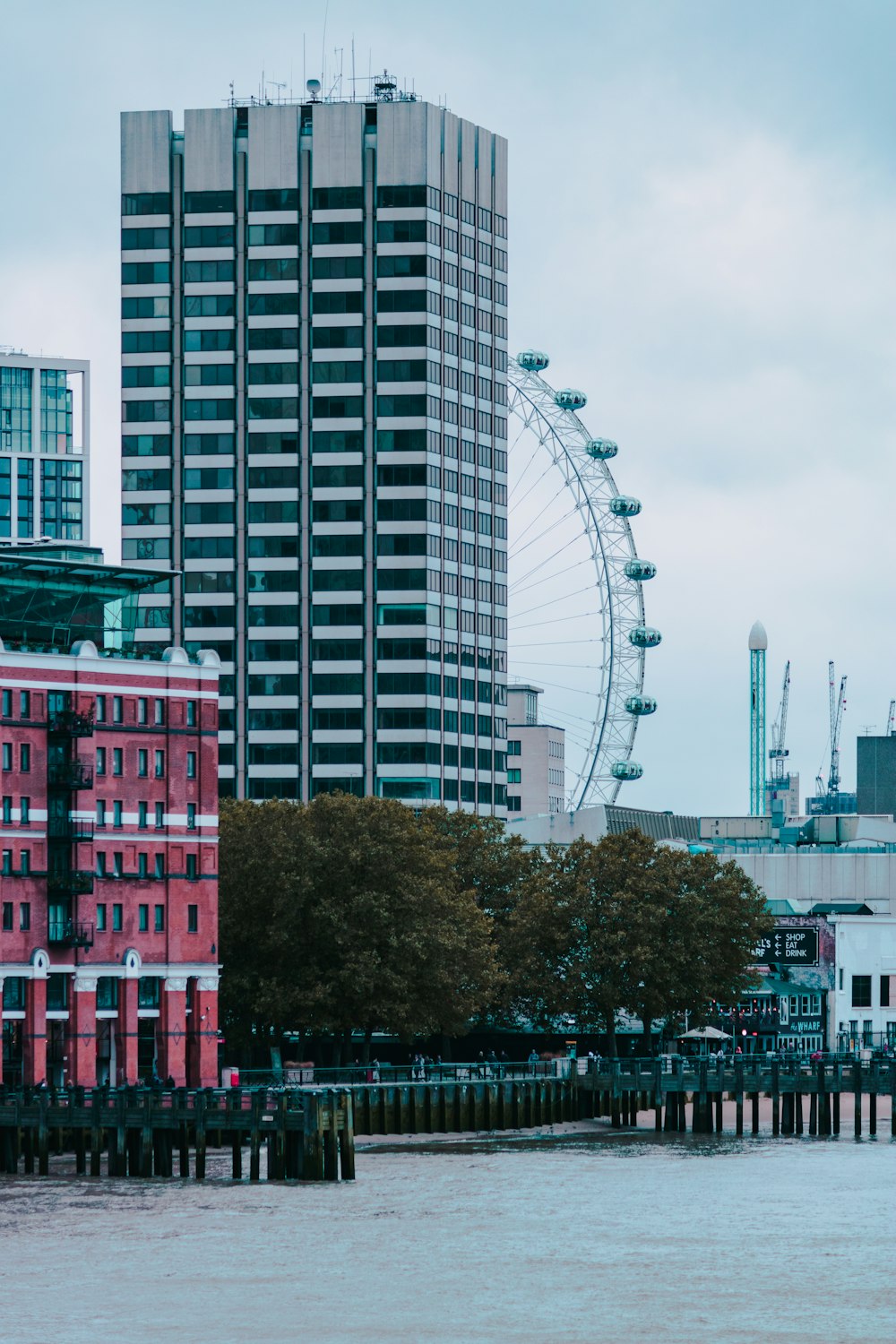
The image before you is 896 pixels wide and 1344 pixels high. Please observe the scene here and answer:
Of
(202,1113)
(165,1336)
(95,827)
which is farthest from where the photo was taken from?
(95,827)

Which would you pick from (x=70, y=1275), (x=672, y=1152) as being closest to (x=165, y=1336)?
(x=70, y=1275)

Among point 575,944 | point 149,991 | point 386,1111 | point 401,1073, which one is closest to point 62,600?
point 149,991

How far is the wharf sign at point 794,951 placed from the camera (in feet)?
653

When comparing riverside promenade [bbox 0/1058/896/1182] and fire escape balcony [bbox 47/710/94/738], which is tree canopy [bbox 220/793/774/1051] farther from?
fire escape balcony [bbox 47/710/94/738]

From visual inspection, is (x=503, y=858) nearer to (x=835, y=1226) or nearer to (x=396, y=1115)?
(x=396, y=1115)

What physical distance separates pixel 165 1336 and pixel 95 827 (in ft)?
220

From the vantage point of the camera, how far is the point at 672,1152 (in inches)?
→ 5064

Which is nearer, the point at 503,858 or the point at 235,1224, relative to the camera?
the point at 235,1224

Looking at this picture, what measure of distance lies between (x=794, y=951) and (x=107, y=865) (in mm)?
72690

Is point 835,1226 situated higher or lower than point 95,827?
lower

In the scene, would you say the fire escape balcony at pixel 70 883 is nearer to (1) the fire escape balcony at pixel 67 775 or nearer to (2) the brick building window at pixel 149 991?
(1) the fire escape balcony at pixel 67 775

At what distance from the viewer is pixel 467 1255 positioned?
3546 inches

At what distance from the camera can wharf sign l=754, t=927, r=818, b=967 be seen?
199000 mm

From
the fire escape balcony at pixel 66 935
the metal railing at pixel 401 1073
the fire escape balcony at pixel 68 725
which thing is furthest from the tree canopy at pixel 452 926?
the fire escape balcony at pixel 68 725
